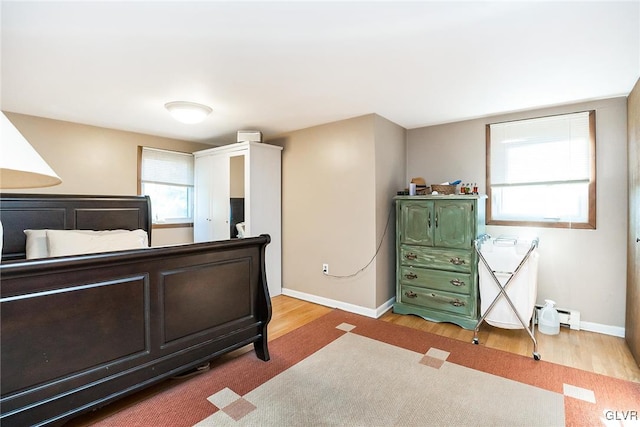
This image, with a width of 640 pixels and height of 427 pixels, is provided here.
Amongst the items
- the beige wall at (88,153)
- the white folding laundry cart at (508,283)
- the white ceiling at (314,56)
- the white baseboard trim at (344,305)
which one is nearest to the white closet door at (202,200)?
the beige wall at (88,153)

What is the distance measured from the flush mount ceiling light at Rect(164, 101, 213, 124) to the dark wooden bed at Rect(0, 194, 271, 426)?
1503mm

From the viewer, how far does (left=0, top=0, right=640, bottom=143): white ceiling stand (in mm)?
1574

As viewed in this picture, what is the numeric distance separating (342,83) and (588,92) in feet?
7.10

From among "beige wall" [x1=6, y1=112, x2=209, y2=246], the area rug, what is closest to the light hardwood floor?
the area rug

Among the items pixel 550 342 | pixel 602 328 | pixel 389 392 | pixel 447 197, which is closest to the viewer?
pixel 389 392

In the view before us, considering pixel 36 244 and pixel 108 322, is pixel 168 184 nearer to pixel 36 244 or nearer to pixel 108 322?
pixel 36 244

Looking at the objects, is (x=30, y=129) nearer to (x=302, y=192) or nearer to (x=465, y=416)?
(x=302, y=192)

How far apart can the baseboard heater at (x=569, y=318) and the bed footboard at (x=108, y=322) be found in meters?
3.04

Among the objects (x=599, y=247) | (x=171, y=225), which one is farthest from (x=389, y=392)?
(x=171, y=225)

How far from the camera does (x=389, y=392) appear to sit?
77.7 inches

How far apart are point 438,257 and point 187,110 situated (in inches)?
114

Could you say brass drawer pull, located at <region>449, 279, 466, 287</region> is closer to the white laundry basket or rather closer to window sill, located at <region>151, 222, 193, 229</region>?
the white laundry basket

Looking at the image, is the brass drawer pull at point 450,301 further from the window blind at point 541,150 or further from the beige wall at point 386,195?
the window blind at point 541,150

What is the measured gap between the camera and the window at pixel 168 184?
4.16 meters
